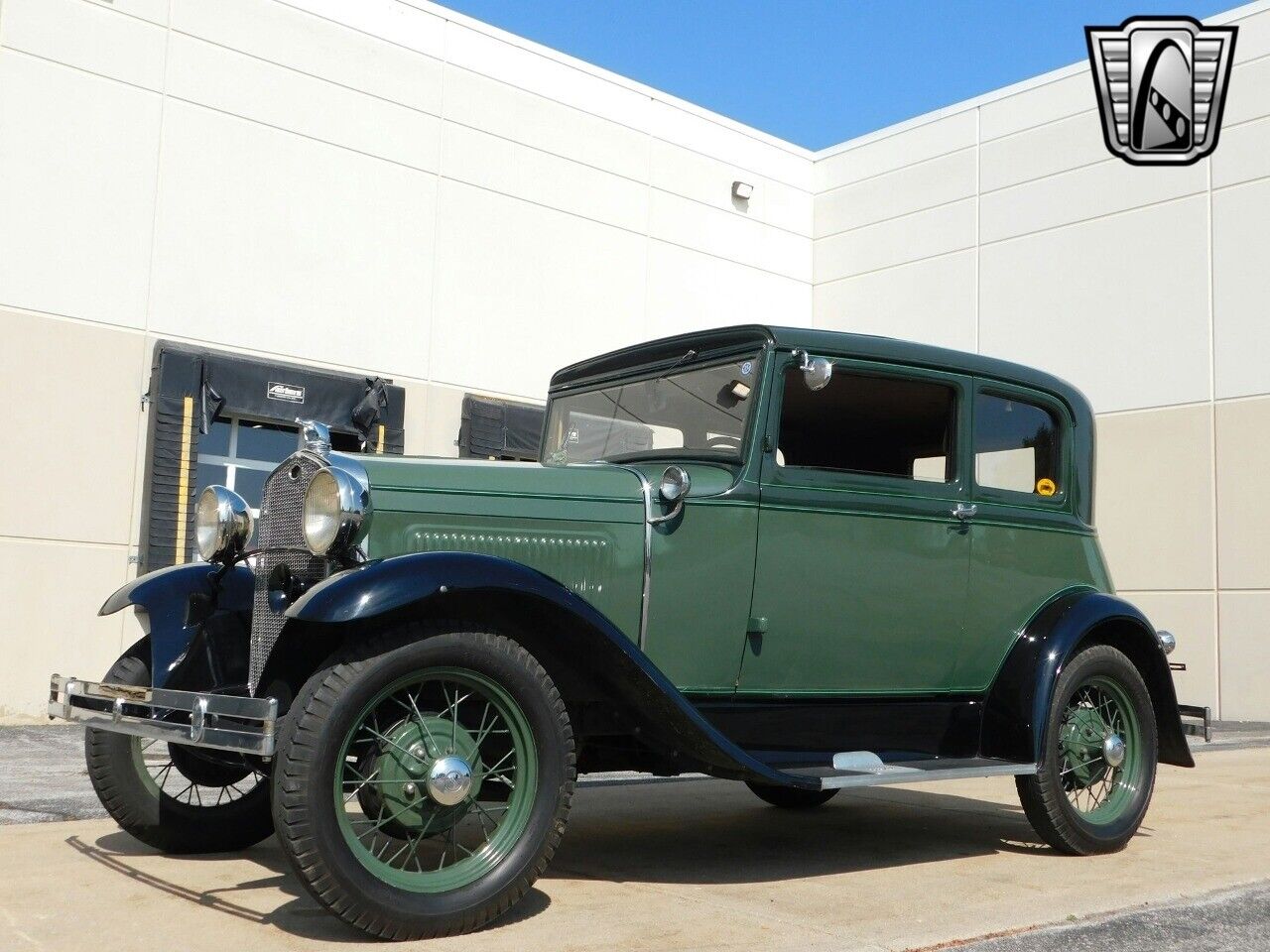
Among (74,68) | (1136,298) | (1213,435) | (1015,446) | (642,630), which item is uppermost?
(74,68)

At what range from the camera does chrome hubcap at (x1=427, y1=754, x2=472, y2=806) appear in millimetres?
3473

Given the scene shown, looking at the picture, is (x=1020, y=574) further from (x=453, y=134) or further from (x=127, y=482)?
(x=453, y=134)

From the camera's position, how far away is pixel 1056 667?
4.84 metres

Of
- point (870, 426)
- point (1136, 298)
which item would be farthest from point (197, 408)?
point (1136, 298)

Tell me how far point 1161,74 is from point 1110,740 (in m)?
10.0

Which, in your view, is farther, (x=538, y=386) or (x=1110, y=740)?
(x=538, y=386)

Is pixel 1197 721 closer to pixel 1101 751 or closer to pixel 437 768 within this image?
pixel 1101 751

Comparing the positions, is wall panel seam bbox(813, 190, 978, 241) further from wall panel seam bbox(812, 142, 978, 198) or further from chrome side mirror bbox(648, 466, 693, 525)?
chrome side mirror bbox(648, 466, 693, 525)

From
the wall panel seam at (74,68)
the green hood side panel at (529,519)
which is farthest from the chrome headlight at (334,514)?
the wall panel seam at (74,68)

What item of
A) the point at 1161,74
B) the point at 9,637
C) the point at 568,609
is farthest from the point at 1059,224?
the point at 568,609

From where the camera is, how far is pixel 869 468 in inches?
190

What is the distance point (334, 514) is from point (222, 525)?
1009 millimetres

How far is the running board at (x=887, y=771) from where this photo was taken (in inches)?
163

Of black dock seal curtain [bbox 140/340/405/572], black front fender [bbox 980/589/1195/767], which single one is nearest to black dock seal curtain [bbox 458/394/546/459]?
black dock seal curtain [bbox 140/340/405/572]
